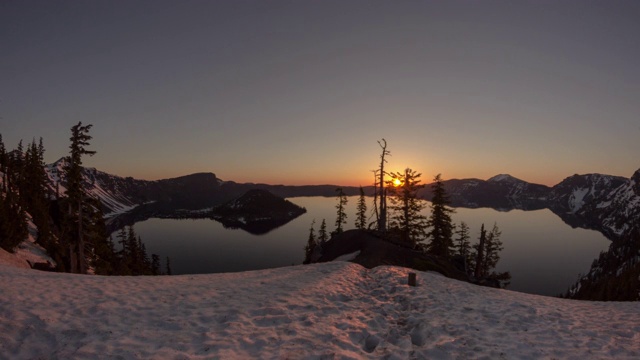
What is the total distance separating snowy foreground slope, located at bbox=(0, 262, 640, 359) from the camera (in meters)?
7.23

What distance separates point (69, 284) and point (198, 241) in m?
161

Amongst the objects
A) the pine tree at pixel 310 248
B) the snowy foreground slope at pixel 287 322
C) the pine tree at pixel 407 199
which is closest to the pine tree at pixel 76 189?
the snowy foreground slope at pixel 287 322

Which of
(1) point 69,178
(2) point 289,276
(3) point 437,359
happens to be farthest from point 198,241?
(3) point 437,359

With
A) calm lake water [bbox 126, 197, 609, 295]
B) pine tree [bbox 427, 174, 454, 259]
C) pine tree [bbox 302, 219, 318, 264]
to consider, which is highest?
pine tree [bbox 427, 174, 454, 259]

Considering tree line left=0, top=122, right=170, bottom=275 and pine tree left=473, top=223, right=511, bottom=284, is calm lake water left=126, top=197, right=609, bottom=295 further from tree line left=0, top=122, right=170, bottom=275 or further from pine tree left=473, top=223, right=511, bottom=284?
tree line left=0, top=122, right=170, bottom=275

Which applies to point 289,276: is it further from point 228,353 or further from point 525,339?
point 525,339

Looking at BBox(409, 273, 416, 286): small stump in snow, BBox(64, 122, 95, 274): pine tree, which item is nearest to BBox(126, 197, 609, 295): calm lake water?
BBox(64, 122, 95, 274): pine tree

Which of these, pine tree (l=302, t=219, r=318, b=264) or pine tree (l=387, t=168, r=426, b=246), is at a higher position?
pine tree (l=387, t=168, r=426, b=246)

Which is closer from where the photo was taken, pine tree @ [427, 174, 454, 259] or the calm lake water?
pine tree @ [427, 174, 454, 259]

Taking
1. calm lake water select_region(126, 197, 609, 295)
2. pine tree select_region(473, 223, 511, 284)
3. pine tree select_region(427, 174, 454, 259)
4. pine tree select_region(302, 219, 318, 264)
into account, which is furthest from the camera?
calm lake water select_region(126, 197, 609, 295)

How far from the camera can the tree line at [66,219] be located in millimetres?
26656

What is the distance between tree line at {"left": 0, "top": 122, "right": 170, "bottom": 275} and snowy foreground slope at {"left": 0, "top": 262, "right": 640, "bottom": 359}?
16.4m

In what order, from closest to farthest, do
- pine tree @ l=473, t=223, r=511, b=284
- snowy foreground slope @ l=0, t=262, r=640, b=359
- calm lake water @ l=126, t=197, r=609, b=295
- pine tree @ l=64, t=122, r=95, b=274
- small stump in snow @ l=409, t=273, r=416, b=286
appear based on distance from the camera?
1. snowy foreground slope @ l=0, t=262, r=640, b=359
2. small stump in snow @ l=409, t=273, r=416, b=286
3. pine tree @ l=64, t=122, r=95, b=274
4. pine tree @ l=473, t=223, r=511, b=284
5. calm lake water @ l=126, t=197, r=609, b=295

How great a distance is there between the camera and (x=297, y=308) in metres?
10.3
